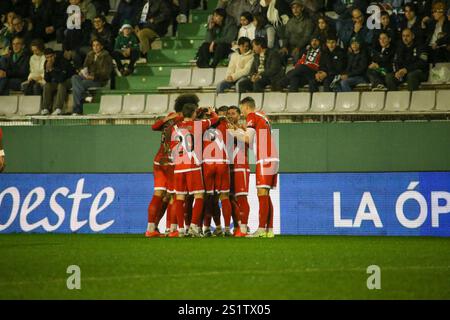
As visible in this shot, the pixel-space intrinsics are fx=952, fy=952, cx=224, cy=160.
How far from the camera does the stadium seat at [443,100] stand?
16.9 meters

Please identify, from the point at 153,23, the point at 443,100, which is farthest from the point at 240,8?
the point at 443,100

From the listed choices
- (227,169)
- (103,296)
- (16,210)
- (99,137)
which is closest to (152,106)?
(99,137)

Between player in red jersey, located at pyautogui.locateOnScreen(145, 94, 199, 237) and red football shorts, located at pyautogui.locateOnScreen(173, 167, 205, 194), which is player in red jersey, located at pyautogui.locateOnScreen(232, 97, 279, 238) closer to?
red football shorts, located at pyautogui.locateOnScreen(173, 167, 205, 194)

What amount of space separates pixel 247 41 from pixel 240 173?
4717mm

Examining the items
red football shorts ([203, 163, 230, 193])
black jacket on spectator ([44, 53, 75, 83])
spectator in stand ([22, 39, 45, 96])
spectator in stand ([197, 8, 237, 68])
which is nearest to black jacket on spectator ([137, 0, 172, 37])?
spectator in stand ([197, 8, 237, 68])

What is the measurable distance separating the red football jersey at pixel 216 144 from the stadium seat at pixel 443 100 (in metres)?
4.31

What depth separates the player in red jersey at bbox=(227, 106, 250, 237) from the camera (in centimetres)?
1521

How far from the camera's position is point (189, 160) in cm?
1488

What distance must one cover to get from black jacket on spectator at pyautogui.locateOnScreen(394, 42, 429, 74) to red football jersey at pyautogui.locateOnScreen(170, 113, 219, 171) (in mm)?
4869

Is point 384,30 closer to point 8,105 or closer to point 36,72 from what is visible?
point 36,72

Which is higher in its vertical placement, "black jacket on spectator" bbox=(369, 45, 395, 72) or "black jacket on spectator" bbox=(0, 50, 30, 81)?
"black jacket on spectator" bbox=(0, 50, 30, 81)

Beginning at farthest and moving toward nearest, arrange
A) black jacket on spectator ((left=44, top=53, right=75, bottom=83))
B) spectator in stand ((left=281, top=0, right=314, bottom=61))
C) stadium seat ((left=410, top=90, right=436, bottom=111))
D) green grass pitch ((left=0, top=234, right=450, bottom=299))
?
black jacket on spectator ((left=44, top=53, right=75, bottom=83)), spectator in stand ((left=281, top=0, right=314, bottom=61)), stadium seat ((left=410, top=90, right=436, bottom=111)), green grass pitch ((left=0, top=234, right=450, bottom=299))

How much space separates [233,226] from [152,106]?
4209 mm
